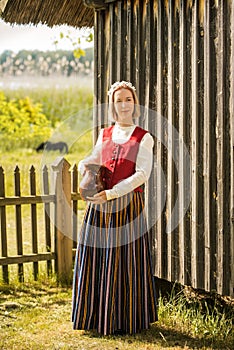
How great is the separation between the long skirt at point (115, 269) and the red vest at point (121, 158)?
0.20m

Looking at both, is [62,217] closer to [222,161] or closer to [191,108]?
[191,108]

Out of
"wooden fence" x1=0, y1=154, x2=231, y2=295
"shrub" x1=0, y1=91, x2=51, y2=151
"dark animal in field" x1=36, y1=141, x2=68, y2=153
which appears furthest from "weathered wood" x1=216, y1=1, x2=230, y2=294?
"shrub" x1=0, y1=91, x2=51, y2=151

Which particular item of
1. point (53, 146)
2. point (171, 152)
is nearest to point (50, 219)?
point (171, 152)

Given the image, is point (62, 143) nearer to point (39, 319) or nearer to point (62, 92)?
point (62, 92)

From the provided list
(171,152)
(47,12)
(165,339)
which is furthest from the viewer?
(47,12)

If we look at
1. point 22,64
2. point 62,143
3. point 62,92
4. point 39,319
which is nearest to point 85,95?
point 62,92

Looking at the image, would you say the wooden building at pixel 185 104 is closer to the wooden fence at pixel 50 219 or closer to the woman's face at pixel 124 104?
the woman's face at pixel 124 104

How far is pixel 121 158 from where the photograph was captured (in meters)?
5.14

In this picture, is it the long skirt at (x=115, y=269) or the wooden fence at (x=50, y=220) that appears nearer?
the long skirt at (x=115, y=269)

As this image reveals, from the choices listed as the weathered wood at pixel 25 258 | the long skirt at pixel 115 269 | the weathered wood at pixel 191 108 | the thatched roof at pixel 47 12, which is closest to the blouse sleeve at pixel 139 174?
the long skirt at pixel 115 269

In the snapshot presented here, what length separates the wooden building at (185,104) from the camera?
5.06m

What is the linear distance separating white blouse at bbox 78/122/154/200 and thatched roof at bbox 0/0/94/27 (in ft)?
6.35

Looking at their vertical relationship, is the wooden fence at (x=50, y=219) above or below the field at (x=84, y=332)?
above

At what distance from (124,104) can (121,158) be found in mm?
431
